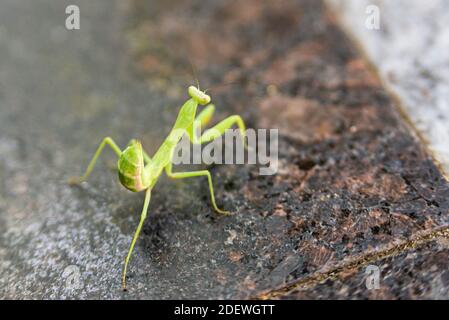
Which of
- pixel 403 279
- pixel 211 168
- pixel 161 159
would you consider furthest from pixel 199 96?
pixel 403 279

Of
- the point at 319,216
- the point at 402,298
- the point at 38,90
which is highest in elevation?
the point at 38,90

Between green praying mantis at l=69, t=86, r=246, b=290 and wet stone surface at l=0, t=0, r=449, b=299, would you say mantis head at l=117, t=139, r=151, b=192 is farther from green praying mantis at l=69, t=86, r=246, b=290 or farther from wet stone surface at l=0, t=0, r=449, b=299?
wet stone surface at l=0, t=0, r=449, b=299

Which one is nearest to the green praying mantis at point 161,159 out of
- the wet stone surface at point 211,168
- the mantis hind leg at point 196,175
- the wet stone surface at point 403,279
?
the mantis hind leg at point 196,175

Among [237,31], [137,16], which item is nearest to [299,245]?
[237,31]

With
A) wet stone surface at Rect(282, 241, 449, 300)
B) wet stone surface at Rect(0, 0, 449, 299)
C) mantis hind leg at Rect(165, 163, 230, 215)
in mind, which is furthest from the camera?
mantis hind leg at Rect(165, 163, 230, 215)

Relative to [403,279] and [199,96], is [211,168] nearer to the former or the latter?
[199,96]

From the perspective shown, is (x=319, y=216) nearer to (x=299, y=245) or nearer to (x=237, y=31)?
(x=299, y=245)

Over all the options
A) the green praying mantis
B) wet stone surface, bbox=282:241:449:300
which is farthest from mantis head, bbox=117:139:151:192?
wet stone surface, bbox=282:241:449:300
